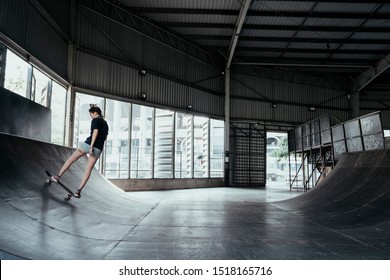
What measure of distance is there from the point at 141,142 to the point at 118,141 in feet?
4.05

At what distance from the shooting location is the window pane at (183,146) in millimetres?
16250

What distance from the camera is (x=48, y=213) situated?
12.1 ft

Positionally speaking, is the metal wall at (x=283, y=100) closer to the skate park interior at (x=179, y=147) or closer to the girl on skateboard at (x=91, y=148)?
the skate park interior at (x=179, y=147)

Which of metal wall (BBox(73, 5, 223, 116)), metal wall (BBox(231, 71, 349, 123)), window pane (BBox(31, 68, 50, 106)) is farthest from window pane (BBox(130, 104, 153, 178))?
metal wall (BBox(231, 71, 349, 123))

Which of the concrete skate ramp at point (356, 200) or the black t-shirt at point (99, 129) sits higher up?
the black t-shirt at point (99, 129)

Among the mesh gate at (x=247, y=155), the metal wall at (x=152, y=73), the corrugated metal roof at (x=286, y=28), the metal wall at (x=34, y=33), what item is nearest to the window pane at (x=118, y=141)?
the metal wall at (x=152, y=73)

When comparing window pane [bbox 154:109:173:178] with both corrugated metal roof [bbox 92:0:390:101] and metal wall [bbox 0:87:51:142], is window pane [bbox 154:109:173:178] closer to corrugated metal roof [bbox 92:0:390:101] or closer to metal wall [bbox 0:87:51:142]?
corrugated metal roof [bbox 92:0:390:101]

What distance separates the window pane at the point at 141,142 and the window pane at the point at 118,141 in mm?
313

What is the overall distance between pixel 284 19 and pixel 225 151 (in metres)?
8.68

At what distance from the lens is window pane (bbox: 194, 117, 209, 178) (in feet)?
57.2

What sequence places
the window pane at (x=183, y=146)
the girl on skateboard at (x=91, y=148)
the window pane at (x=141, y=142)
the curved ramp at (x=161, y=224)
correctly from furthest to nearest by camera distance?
1. the window pane at (x=183, y=146)
2. the window pane at (x=141, y=142)
3. the girl on skateboard at (x=91, y=148)
4. the curved ramp at (x=161, y=224)

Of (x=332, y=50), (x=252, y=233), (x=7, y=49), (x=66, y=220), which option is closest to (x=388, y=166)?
(x=252, y=233)

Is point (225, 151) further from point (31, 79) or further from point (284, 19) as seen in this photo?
point (31, 79)

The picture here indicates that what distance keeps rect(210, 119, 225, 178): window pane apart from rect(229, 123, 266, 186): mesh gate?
35.9 inches
